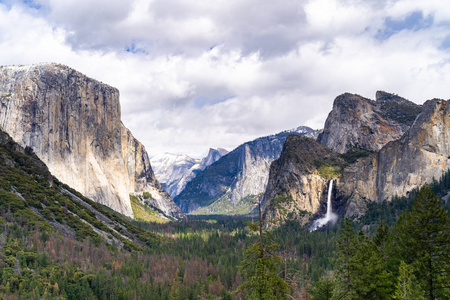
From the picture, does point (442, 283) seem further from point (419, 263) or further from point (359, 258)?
point (359, 258)

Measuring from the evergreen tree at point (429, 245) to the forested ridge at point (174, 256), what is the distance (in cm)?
11

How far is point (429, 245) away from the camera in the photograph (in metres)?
46.1

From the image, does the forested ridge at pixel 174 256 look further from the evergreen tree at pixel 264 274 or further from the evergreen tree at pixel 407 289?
the evergreen tree at pixel 264 274

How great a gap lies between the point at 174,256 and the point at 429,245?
12187 cm

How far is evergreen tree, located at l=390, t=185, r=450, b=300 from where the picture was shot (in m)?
43.9

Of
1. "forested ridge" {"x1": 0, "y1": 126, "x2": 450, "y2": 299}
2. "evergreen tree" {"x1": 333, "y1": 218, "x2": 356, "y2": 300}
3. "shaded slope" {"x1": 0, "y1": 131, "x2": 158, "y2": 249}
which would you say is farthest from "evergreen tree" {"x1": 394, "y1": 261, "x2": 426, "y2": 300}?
"shaded slope" {"x1": 0, "y1": 131, "x2": 158, "y2": 249}

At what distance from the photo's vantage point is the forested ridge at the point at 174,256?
4641 cm

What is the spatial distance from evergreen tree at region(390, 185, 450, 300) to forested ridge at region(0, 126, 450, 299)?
Answer: 0.37 feet

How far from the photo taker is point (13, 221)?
134m

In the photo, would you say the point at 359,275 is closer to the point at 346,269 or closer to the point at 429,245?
the point at 346,269

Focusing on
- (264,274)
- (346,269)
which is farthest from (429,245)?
(264,274)

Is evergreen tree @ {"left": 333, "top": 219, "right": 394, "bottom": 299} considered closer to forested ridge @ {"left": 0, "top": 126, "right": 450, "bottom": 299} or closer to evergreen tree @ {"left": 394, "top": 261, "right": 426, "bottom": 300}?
forested ridge @ {"left": 0, "top": 126, "right": 450, "bottom": 299}

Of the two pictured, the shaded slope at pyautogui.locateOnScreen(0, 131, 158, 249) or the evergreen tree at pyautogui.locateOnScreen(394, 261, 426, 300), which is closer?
the evergreen tree at pyautogui.locateOnScreen(394, 261, 426, 300)

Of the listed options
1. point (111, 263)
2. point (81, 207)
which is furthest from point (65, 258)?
point (81, 207)
